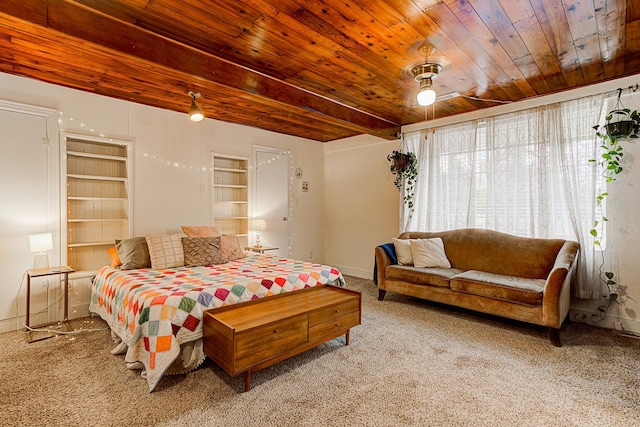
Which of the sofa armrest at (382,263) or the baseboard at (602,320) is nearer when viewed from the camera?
the baseboard at (602,320)

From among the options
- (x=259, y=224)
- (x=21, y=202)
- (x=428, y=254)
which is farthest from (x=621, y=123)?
(x=21, y=202)

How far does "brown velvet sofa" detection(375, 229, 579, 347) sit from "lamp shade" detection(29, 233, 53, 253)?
3.61 meters

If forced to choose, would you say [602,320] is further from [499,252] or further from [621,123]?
[621,123]

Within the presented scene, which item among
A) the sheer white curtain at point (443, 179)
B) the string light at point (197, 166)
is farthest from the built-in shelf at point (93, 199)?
the sheer white curtain at point (443, 179)

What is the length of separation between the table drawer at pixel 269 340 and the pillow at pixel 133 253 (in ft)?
6.40

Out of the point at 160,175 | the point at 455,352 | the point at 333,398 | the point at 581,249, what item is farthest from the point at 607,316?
the point at 160,175

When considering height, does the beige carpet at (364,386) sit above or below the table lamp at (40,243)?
below

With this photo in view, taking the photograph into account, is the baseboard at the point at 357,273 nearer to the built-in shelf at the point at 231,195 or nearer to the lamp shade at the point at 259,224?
the lamp shade at the point at 259,224

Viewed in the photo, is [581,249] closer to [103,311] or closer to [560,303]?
[560,303]

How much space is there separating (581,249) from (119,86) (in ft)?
17.4

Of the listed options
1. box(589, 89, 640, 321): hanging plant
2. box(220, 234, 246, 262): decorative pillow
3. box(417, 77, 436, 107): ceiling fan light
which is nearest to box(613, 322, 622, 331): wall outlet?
box(589, 89, 640, 321): hanging plant

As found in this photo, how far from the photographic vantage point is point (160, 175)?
4246mm

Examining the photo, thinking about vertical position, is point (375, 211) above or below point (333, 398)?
above

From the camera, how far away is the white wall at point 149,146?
3.32 m
